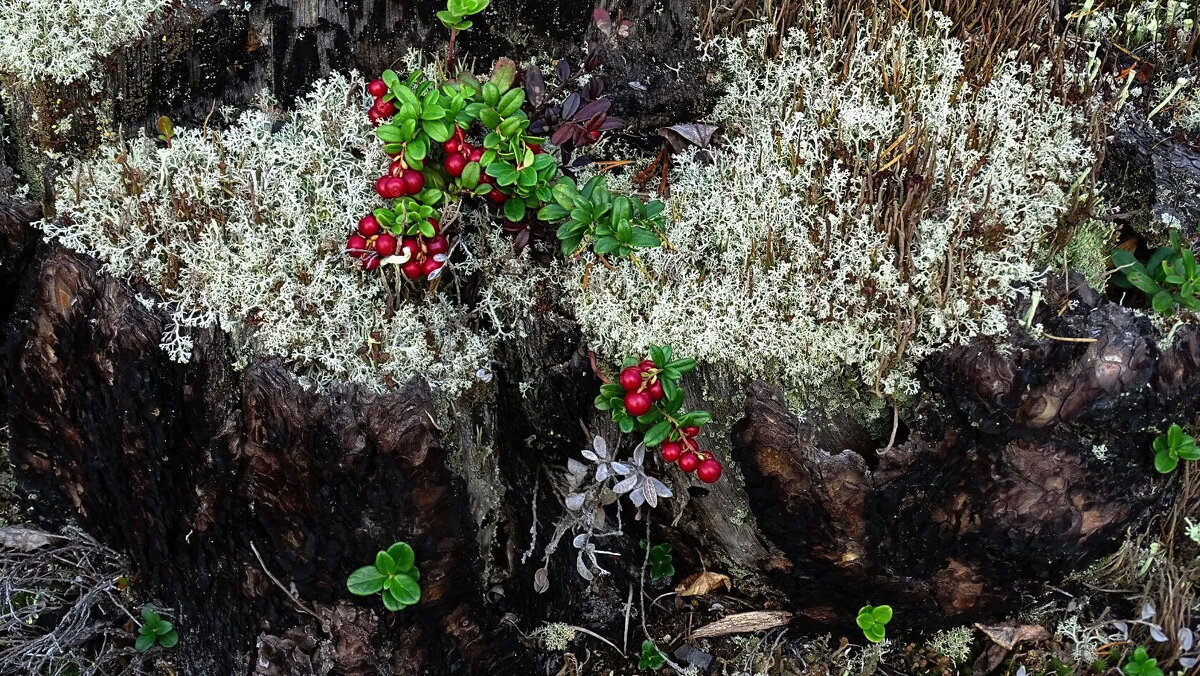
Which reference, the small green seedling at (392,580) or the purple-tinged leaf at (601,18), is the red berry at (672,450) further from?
the purple-tinged leaf at (601,18)

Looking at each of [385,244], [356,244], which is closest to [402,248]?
[385,244]

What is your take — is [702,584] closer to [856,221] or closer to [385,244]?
[856,221]

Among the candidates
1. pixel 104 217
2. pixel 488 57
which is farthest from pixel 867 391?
pixel 104 217

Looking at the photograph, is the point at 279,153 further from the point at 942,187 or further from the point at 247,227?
the point at 942,187

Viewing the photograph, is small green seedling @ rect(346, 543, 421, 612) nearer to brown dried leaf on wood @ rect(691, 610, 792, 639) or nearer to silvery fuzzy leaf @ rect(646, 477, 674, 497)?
silvery fuzzy leaf @ rect(646, 477, 674, 497)

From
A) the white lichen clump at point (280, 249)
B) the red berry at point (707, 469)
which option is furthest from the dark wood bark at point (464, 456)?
the red berry at point (707, 469)
